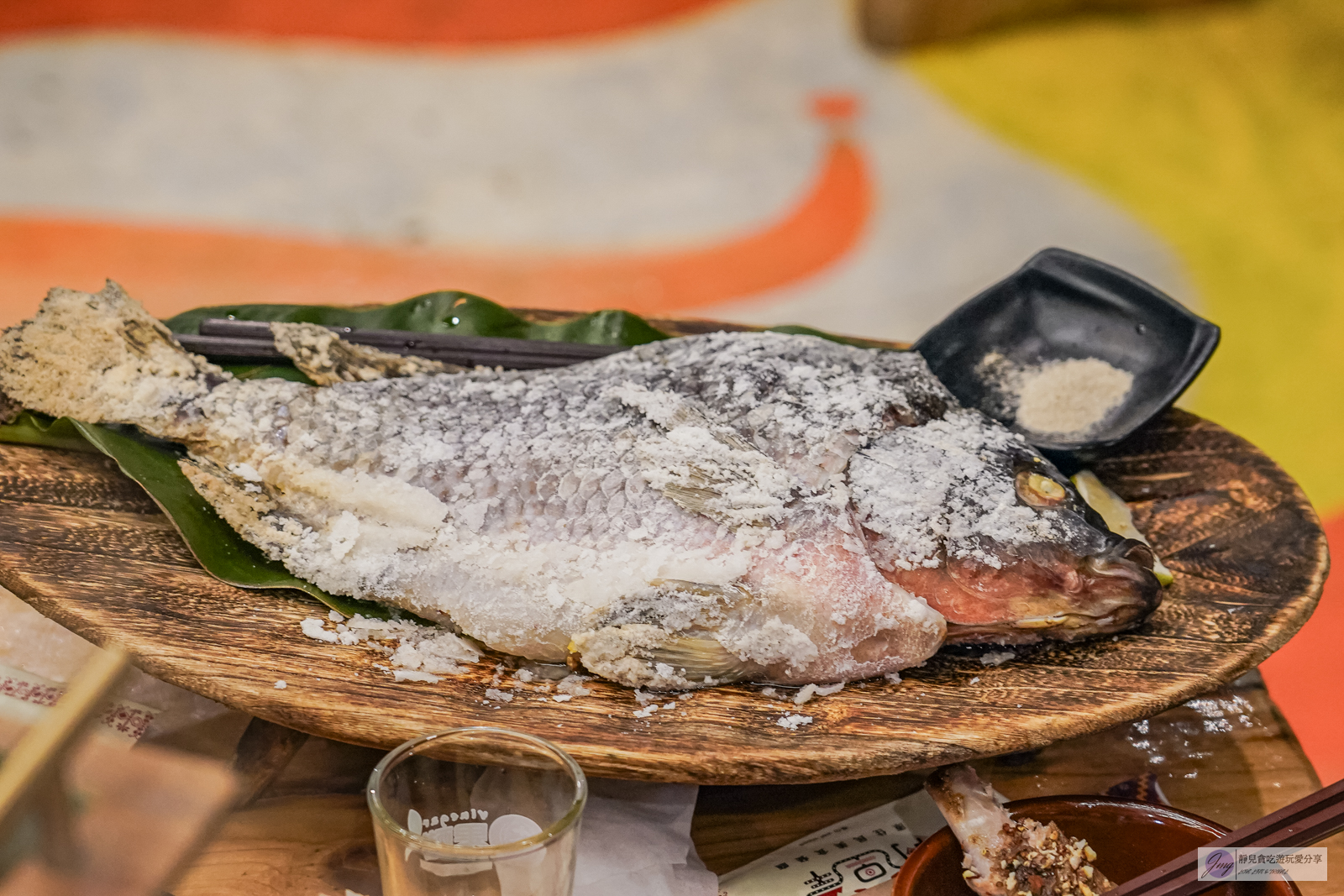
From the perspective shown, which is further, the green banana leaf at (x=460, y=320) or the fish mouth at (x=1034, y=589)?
the green banana leaf at (x=460, y=320)

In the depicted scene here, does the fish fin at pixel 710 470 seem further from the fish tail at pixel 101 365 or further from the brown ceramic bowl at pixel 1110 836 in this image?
the fish tail at pixel 101 365

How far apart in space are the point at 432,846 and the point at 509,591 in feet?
1.21

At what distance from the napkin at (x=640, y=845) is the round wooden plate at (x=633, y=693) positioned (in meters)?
0.15

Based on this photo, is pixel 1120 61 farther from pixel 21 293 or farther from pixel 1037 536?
pixel 21 293

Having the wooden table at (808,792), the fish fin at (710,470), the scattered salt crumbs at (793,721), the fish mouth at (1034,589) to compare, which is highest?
the fish fin at (710,470)

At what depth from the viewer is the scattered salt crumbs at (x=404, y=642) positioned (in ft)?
3.67

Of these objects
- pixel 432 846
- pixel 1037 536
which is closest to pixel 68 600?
pixel 432 846

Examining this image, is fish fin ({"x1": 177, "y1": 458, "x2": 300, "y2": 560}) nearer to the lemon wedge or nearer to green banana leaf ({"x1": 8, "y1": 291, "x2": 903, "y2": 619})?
green banana leaf ({"x1": 8, "y1": 291, "x2": 903, "y2": 619})

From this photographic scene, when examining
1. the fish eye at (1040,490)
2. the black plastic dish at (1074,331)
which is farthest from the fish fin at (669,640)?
the black plastic dish at (1074,331)

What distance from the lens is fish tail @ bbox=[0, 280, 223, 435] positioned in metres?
1.36

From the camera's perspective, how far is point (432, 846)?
2.69ft

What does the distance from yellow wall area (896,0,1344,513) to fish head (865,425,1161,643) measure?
7.06 ft

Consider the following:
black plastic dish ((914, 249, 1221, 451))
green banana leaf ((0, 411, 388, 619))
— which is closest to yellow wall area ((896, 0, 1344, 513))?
black plastic dish ((914, 249, 1221, 451))

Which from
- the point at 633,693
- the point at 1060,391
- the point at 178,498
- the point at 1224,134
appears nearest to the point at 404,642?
the point at 633,693
